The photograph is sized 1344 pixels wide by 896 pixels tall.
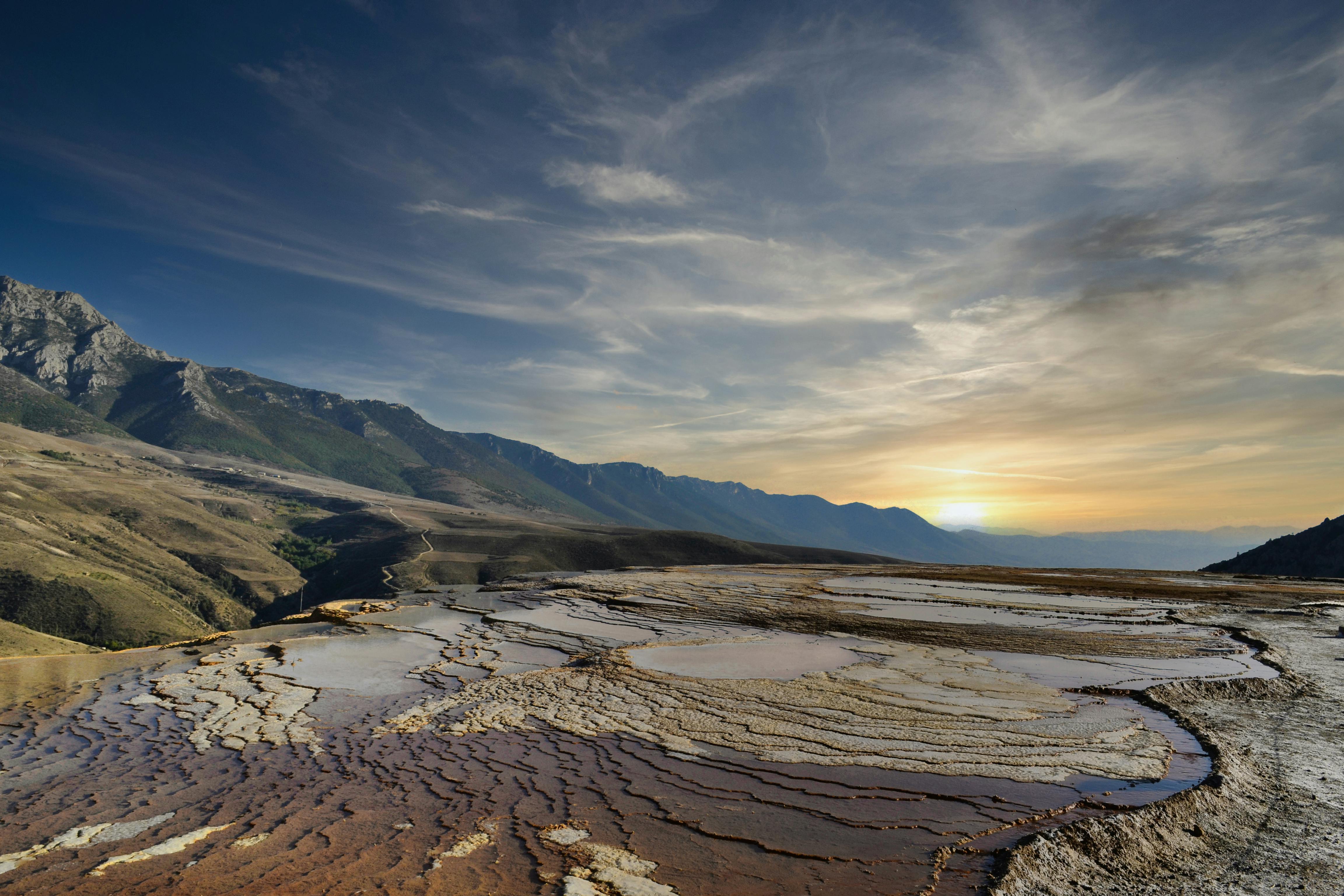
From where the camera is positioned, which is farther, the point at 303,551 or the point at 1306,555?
the point at 303,551

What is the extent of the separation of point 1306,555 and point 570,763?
102723 millimetres

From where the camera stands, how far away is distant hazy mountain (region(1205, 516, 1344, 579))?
66812 mm

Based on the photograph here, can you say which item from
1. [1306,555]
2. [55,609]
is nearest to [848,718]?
[55,609]

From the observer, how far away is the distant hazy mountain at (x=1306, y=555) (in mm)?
66812

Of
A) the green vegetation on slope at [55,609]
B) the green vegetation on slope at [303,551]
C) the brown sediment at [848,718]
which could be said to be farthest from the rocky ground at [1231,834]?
the green vegetation on slope at [303,551]

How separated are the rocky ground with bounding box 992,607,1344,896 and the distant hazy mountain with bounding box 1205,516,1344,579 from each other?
8143cm

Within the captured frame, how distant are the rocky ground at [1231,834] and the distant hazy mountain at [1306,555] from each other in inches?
3206

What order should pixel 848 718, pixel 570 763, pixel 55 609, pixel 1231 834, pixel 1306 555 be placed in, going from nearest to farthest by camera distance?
1. pixel 1231 834
2. pixel 570 763
3. pixel 848 718
4. pixel 55 609
5. pixel 1306 555

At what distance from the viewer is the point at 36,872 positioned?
16.0 ft

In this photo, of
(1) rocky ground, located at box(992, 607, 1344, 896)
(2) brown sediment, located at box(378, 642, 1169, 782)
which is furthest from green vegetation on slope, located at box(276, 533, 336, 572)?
(1) rocky ground, located at box(992, 607, 1344, 896)

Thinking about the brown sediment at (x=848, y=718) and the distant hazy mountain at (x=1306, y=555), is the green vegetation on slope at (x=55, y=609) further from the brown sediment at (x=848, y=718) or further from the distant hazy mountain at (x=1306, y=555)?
the distant hazy mountain at (x=1306, y=555)

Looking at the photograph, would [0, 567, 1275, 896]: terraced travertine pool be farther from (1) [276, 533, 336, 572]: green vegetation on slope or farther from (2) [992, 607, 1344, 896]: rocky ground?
(1) [276, 533, 336, 572]: green vegetation on slope

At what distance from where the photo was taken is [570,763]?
7566 millimetres

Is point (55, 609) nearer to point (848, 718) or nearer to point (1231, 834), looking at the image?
point (848, 718)
